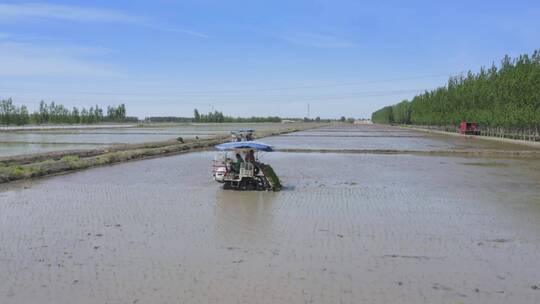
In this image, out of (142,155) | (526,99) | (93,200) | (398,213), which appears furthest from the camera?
(526,99)

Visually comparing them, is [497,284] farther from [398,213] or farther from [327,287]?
[398,213]

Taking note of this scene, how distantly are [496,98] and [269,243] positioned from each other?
49070mm

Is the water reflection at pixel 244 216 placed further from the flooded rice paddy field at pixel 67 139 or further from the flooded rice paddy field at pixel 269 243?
the flooded rice paddy field at pixel 67 139

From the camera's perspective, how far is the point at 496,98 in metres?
52.2

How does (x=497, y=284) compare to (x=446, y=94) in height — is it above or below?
below

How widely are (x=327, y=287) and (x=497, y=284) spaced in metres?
2.09

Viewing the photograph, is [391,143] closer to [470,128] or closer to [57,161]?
[470,128]

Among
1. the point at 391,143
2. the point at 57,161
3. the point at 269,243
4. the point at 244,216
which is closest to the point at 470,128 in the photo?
the point at 391,143

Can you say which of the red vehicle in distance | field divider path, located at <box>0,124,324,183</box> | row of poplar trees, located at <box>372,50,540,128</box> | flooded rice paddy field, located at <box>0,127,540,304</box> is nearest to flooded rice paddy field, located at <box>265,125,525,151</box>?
row of poplar trees, located at <box>372,50,540,128</box>

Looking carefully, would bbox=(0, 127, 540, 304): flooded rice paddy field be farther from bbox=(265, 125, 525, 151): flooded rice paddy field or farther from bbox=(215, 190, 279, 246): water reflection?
bbox=(265, 125, 525, 151): flooded rice paddy field

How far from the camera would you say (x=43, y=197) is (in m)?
13.6

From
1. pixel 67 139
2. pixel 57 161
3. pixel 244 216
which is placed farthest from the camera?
pixel 67 139

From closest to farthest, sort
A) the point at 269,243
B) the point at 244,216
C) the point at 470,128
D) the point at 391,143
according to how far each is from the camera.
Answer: the point at 269,243 → the point at 244,216 → the point at 391,143 → the point at 470,128

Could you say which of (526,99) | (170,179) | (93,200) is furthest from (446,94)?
(93,200)
